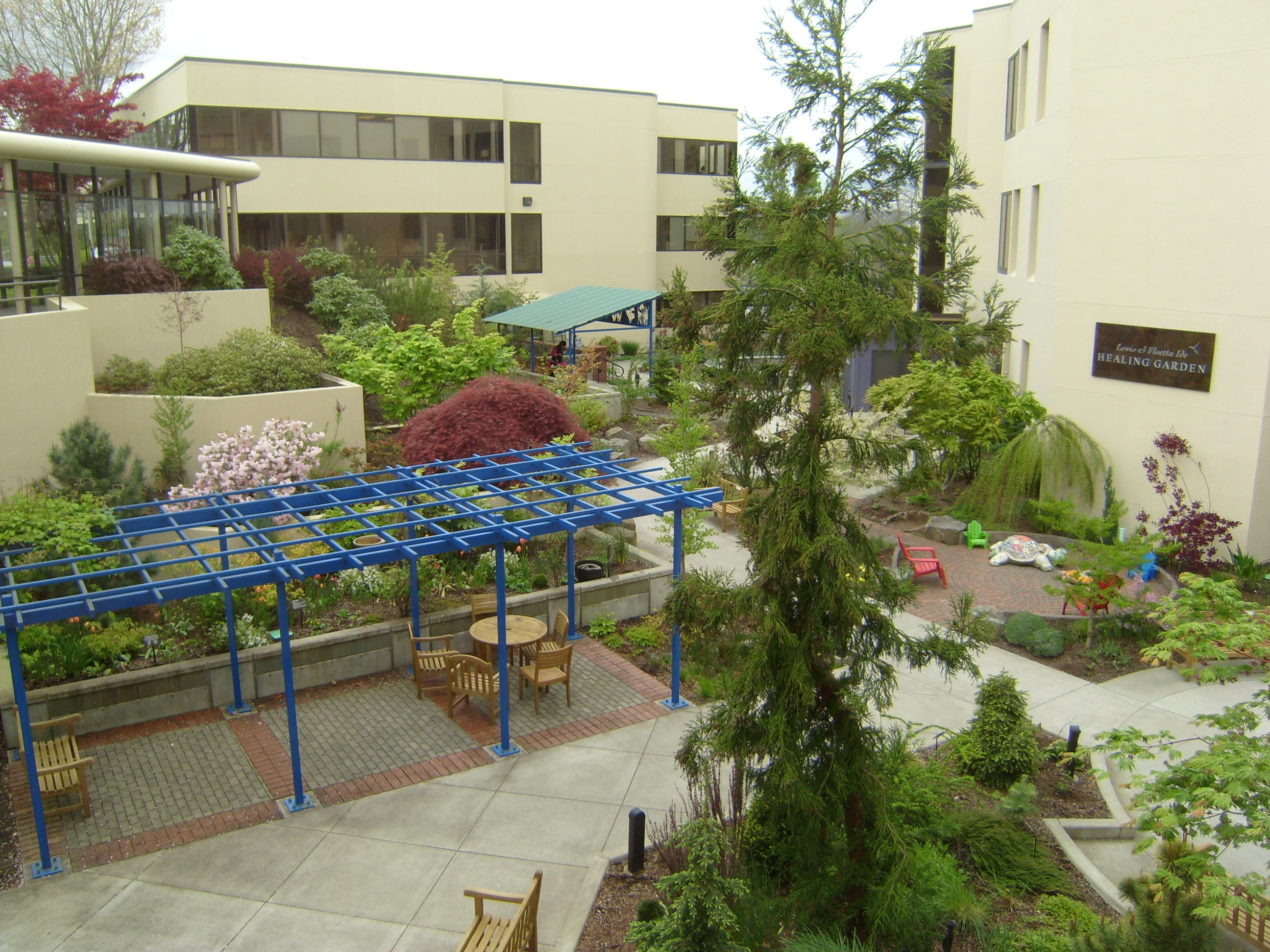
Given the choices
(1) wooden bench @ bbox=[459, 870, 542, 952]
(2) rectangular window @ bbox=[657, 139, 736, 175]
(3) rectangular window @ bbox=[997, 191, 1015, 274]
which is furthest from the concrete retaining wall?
(2) rectangular window @ bbox=[657, 139, 736, 175]

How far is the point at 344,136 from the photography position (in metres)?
32.8

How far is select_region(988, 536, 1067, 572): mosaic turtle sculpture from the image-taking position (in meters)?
16.8

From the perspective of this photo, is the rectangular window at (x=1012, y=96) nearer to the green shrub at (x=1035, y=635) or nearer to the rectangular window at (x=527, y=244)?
the green shrub at (x=1035, y=635)

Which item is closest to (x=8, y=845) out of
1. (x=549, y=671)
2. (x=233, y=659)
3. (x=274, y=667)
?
(x=233, y=659)

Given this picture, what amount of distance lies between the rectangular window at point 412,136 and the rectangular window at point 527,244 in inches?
161

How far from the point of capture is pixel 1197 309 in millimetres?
15945

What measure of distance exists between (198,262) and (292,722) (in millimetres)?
15613

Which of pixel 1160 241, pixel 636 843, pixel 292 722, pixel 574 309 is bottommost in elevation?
pixel 636 843

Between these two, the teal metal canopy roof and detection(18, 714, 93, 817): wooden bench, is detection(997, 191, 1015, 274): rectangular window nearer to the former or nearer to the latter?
the teal metal canopy roof

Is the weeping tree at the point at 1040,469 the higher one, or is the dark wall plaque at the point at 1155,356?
the dark wall plaque at the point at 1155,356

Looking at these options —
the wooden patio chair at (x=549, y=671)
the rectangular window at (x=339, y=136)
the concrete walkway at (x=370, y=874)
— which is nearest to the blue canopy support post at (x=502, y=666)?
the concrete walkway at (x=370, y=874)

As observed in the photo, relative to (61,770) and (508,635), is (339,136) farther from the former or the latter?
(61,770)

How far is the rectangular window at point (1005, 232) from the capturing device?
2317 cm

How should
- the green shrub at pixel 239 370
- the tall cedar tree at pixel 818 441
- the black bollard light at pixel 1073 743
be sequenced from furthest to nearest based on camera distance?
the green shrub at pixel 239 370 < the black bollard light at pixel 1073 743 < the tall cedar tree at pixel 818 441
